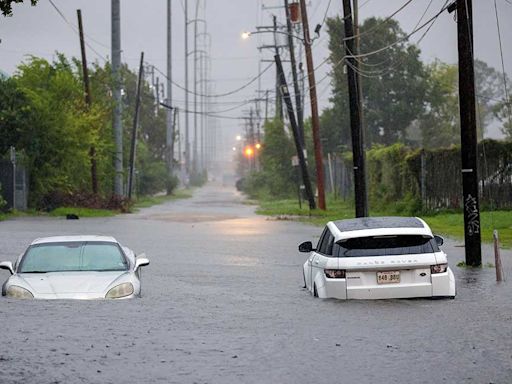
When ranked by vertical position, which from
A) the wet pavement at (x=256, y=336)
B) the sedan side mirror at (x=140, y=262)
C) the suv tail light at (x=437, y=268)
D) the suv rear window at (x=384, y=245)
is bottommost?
the wet pavement at (x=256, y=336)

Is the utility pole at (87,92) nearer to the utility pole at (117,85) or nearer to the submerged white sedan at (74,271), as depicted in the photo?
the utility pole at (117,85)

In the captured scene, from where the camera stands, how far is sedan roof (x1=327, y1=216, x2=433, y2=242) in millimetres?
16156

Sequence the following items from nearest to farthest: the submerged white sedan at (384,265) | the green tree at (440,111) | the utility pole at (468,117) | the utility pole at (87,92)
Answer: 1. the submerged white sedan at (384,265)
2. the utility pole at (468,117)
3. the utility pole at (87,92)
4. the green tree at (440,111)

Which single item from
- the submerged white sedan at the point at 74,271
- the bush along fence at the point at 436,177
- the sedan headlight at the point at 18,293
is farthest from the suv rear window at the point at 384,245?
the bush along fence at the point at 436,177

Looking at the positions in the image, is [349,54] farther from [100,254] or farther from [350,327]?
[350,327]

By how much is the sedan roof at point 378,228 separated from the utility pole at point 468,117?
5038 millimetres

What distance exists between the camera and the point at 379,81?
297ft

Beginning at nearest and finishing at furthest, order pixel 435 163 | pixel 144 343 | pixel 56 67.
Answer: pixel 144 343 → pixel 435 163 → pixel 56 67

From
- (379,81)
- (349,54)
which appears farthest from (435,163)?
(379,81)

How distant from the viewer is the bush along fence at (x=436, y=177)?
4041 centimetres

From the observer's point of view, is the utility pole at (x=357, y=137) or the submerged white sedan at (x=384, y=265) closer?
the submerged white sedan at (x=384, y=265)

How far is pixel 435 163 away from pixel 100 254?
2673 centimetres

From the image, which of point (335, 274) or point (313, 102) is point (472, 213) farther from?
point (313, 102)

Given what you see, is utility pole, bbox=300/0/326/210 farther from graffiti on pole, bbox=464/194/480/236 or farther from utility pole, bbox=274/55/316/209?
graffiti on pole, bbox=464/194/480/236
